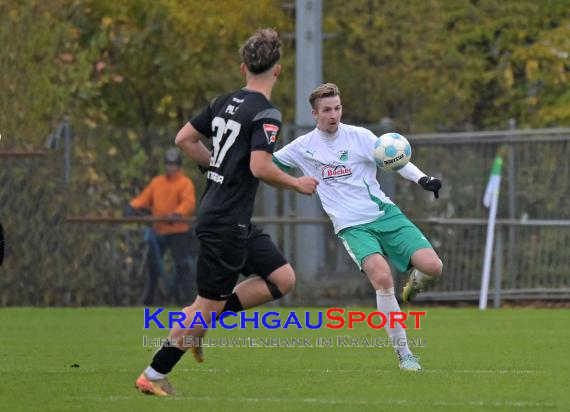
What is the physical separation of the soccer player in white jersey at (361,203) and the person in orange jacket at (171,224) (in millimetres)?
7470

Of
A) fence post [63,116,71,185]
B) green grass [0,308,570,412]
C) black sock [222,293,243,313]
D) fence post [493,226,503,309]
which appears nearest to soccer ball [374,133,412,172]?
green grass [0,308,570,412]

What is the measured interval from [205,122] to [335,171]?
7.12 feet

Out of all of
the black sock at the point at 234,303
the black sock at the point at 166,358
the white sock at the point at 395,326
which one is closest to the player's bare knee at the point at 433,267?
the white sock at the point at 395,326

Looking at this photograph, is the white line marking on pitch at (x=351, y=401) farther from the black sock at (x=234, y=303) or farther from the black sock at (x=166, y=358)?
the black sock at (x=234, y=303)

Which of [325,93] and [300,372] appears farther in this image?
[325,93]

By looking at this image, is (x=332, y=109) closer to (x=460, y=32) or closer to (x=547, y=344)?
(x=547, y=344)

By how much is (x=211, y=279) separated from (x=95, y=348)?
409 cm

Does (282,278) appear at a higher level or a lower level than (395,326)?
higher

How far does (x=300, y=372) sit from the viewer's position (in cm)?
1009

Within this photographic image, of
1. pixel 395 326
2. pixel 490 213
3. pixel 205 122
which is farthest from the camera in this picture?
pixel 490 213

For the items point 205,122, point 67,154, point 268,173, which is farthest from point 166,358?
point 67,154

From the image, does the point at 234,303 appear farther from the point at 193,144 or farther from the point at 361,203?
the point at 361,203

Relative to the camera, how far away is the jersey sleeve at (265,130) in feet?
27.3

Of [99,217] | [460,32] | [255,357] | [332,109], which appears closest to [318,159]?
[332,109]
